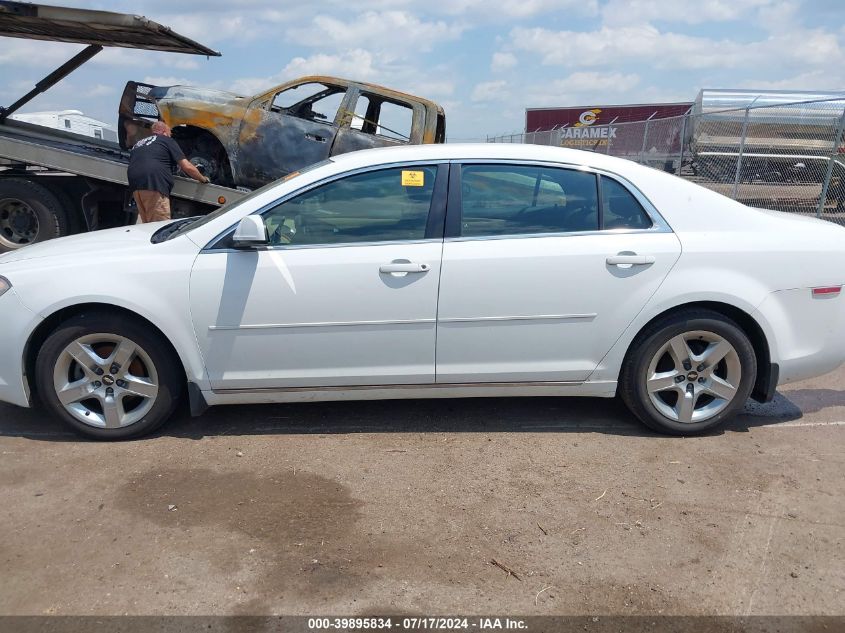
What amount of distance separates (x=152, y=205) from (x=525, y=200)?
507cm

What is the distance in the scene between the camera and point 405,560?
111 inches

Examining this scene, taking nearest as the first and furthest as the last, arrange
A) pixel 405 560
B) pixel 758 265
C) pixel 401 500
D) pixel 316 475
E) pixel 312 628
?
pixel 312 628, pixel 405 560, pixel 401 500, pixel 316 475, pixel 758 265

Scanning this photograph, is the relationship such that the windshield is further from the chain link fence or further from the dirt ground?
the chain link fence

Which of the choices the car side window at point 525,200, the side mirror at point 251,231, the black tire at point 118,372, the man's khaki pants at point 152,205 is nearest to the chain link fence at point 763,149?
the man's khaki pants at point 152,205

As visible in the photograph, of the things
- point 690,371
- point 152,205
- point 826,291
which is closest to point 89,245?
point 690,371

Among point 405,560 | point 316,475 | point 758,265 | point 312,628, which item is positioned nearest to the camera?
point 312,628

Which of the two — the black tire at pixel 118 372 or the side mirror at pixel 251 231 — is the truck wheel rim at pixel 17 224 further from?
the side mirror at pixel 251 231

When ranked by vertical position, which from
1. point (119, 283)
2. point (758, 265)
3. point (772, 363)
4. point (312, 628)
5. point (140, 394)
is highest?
point (758, 265)

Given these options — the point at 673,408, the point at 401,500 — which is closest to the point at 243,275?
the point at 401,500

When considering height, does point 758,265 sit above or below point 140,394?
above

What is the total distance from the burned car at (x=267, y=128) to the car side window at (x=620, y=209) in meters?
5.44

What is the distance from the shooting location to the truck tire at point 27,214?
25.8ft

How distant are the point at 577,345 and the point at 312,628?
210cm

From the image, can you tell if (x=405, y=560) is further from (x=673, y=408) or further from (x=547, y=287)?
(x=673, y=408)
